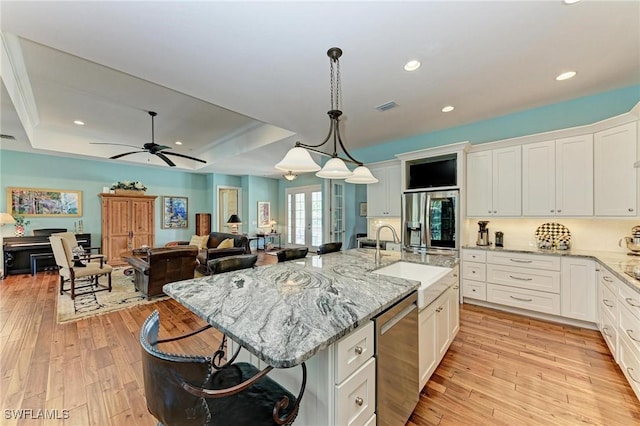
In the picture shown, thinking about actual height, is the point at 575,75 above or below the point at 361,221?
above

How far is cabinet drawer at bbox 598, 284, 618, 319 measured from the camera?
223cm

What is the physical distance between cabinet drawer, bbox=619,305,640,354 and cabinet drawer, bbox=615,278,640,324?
4 centimetres

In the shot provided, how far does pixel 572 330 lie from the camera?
2.92 m

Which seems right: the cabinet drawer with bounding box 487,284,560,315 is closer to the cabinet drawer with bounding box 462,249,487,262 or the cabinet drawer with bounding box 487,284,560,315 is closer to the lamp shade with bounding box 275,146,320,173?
the cabinet drawer with bounding box 462,249,487,262

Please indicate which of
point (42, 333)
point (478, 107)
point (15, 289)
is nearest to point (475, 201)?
point (478, 107)

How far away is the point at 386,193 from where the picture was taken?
15.5ft

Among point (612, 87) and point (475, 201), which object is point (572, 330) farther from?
point (612, 87)

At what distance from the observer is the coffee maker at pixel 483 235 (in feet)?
12.5

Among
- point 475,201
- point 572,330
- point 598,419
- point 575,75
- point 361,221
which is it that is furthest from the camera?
point 361,221

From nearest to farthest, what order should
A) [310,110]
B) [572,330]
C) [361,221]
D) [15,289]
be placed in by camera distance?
[572,330]
[310,110]
[15,289]
[361,221]

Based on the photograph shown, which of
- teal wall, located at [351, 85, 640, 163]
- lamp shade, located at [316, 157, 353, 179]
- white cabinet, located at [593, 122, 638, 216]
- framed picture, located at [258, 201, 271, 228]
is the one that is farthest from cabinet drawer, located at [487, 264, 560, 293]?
framed picture, located at [258, 201, 271, 228]

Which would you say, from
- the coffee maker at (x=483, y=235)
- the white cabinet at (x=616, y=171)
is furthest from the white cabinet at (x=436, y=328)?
the white cabinet at (x=616, y=171)

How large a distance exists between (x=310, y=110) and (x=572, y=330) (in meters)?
4.22

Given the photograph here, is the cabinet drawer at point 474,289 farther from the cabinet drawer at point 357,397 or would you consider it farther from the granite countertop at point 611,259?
Answer: the cabinet drawer at point 357,397
